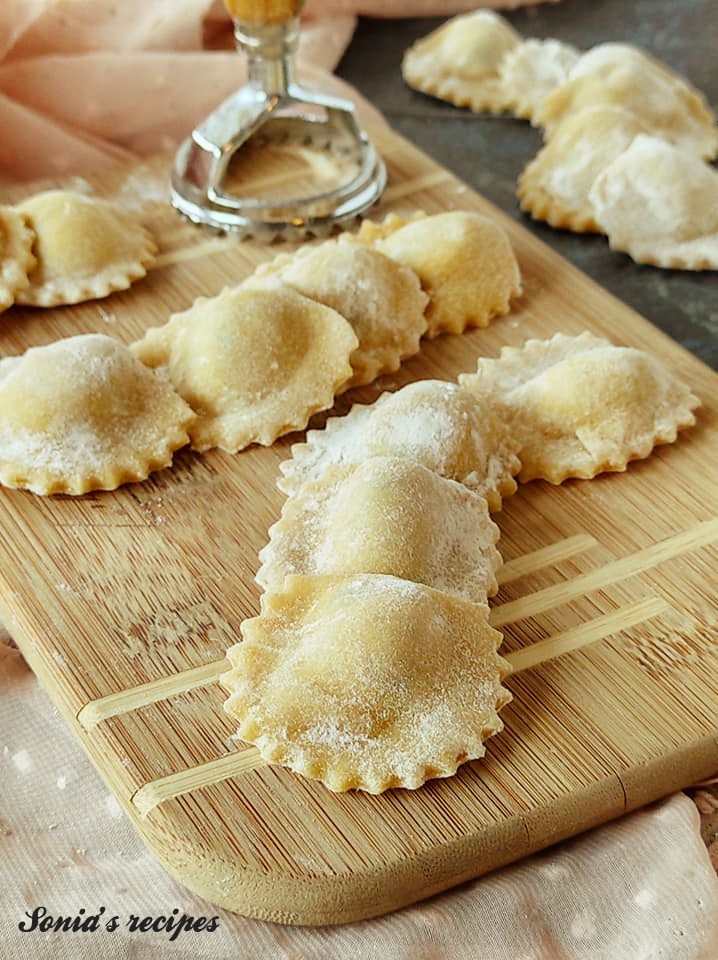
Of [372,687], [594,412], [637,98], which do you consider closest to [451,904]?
[372,687]

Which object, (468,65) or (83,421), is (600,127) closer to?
(468,65)

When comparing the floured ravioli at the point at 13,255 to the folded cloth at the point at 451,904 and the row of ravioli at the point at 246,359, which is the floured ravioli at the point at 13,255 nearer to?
the row of ravioli at the point at 246,359

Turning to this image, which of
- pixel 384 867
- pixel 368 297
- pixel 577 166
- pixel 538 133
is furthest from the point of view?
pixel 538 133

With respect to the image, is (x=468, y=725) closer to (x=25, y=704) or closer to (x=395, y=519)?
(x=395, y=519)

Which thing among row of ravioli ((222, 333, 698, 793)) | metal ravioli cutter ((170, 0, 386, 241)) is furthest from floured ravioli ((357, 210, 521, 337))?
metal ravioli cutter ((170, 0, 386, 241))

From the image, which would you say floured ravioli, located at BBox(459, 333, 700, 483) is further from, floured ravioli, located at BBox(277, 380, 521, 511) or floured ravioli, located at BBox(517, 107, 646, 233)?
floured ravioli, located at BBox(517, 107, 646, 233)

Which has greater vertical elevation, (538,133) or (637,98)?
(637,98)
